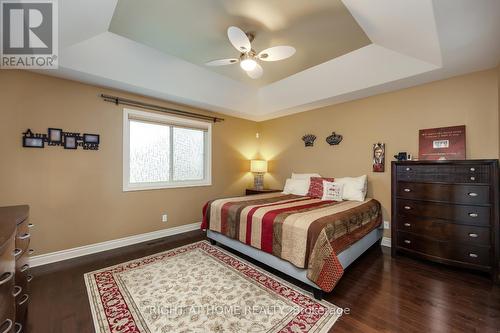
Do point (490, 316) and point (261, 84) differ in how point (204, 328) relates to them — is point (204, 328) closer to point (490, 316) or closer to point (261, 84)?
point (490, 316)

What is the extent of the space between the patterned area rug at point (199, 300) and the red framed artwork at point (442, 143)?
2.48 meters

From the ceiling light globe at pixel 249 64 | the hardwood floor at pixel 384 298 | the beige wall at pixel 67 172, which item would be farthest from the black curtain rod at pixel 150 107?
the hardwood floor at pixel 384 298

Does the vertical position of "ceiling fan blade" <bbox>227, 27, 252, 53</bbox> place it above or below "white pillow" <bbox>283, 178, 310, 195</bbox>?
above

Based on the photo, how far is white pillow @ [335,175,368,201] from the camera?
127 inches

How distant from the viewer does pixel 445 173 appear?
2473 millimetres

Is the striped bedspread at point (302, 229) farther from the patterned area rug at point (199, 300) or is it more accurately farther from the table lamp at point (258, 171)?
the table lamp at point (258, 171)

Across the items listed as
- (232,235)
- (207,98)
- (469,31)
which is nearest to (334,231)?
(232,235)

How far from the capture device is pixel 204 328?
5.14ft

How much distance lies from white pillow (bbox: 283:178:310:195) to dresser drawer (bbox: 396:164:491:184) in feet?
4.62

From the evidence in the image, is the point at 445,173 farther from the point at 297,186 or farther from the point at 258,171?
the point at 258,171

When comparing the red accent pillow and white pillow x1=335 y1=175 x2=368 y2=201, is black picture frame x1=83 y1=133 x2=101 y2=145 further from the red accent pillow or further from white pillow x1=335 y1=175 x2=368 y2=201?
white pillow x1=335 y1=175 x2=368 y2=201

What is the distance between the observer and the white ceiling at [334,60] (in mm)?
1869

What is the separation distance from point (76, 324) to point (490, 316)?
10.7 feet

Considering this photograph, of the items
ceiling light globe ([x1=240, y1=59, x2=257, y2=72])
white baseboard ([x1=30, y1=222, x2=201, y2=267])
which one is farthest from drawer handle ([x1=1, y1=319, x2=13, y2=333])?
ceiling light globe ([x1=240, y1=59, x2=257, y2=72])
